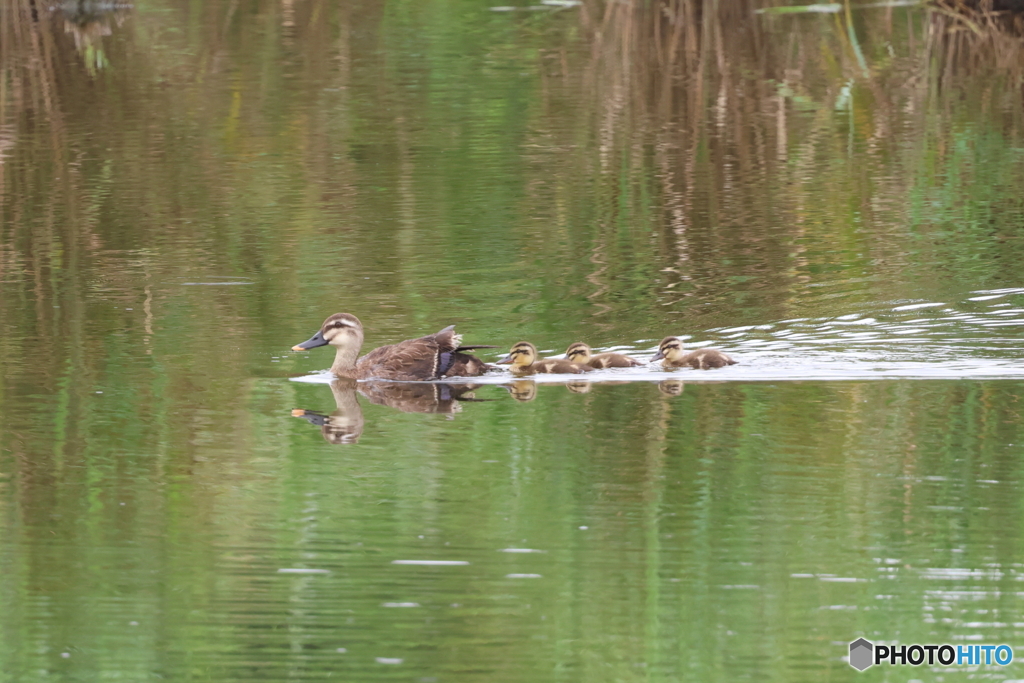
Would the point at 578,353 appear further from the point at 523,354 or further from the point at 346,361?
the point at 346,361

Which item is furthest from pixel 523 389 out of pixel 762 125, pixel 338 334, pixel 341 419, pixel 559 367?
pixel 762 125

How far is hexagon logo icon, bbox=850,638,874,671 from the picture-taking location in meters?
4.53

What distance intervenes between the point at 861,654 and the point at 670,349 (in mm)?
3603

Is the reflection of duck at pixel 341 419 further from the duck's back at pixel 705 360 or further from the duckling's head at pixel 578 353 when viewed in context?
the duck's back at pixel 705 360

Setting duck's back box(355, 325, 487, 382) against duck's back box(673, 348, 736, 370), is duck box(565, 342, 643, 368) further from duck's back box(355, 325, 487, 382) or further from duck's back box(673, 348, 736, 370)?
duck's back box(355, 325, 487, 382)

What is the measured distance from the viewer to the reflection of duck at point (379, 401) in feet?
23.7

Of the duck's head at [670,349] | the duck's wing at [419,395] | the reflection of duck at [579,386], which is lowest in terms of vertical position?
the duck's wing at [419,395]

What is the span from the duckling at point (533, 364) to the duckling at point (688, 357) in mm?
351

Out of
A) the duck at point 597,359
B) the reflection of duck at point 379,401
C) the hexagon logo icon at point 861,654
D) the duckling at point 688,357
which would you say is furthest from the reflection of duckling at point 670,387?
the hexagon logo icon at point 861,654

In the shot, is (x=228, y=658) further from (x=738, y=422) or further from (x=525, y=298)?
(x=525, y=298)

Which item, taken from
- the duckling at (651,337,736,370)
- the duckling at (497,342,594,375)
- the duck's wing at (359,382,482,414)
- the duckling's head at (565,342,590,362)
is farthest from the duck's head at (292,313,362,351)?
the duckling at (651,337,736,370)

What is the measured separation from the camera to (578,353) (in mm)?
8078

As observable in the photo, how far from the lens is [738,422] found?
7008 mm

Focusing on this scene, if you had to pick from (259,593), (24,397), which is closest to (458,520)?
(259,593)
